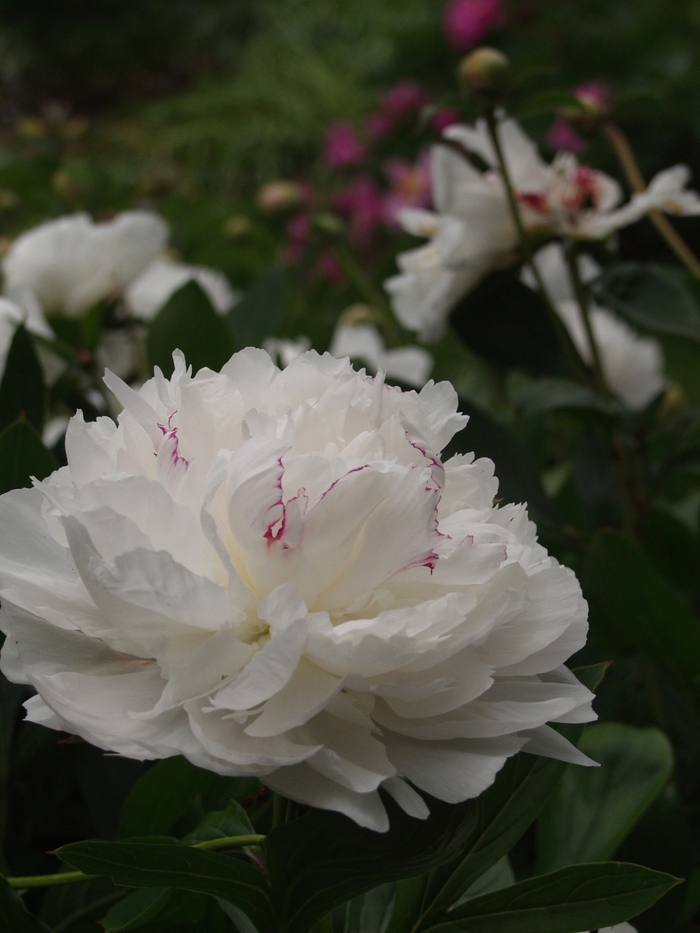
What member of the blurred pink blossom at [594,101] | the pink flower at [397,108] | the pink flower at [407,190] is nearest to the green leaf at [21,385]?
the blurred pink blossom at [594,101]

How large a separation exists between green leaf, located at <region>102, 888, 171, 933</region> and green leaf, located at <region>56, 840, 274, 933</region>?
0.05m

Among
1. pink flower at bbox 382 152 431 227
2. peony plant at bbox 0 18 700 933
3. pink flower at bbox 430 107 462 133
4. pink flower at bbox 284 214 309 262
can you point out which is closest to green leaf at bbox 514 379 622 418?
peony plant at bbox 0 18 700 933

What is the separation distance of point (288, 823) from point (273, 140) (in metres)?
3.84

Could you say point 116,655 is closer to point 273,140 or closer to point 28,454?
point 28,454

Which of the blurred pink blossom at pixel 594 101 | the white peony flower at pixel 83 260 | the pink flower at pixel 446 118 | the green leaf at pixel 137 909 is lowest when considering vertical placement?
the green leaf at pixel 137 909

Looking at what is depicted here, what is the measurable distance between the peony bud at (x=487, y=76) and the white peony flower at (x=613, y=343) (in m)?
0.22

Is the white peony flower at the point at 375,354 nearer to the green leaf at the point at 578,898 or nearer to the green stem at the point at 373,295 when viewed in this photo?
the green stem at the point at 373,295

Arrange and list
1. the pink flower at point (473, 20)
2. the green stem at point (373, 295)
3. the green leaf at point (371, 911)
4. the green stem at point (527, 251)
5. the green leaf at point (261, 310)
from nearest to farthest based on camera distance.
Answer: the green leaf at point (371, 911), the green stem at point (527, 251), the green leaf at point (261, 310), the green stem at point (373, 295), the pink flower at point (473, 20)

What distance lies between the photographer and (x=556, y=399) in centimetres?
51

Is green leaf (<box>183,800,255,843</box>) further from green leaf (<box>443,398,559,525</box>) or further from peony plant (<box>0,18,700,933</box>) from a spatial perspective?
green leaf (<box>443,398,559,525</box>)

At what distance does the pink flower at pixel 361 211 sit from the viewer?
2188mm

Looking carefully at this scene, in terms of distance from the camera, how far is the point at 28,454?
377 mm

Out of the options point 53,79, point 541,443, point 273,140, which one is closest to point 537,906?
point 541,443

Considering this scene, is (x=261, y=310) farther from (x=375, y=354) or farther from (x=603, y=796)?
(x=603, y=796)
